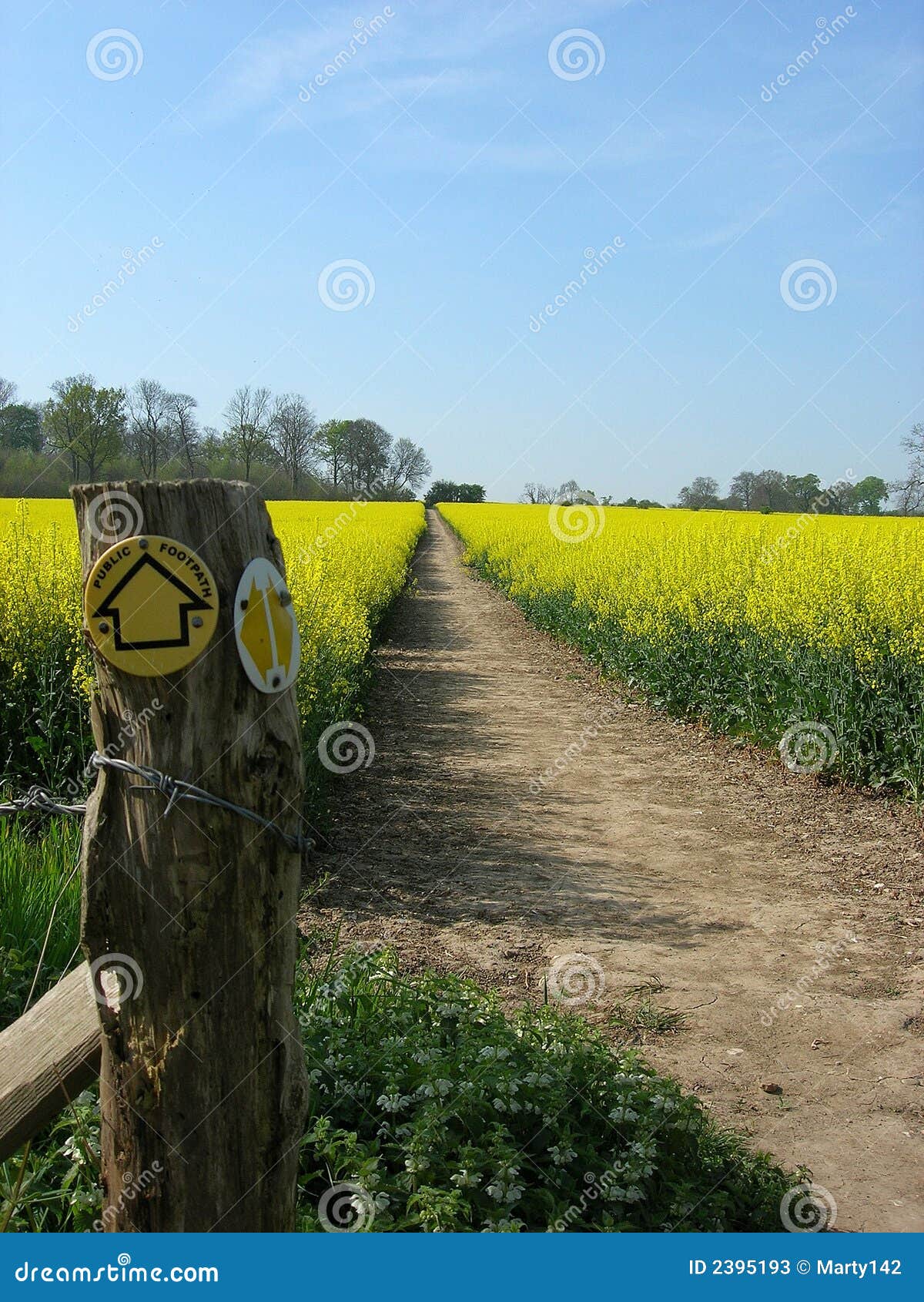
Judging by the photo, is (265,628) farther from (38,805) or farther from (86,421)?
(86,421)

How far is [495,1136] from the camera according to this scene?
9.31 ft

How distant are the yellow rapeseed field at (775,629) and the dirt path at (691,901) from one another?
498mm

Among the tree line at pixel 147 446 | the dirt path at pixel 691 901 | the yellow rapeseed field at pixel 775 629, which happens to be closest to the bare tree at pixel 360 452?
the tree line at pixel 147 446

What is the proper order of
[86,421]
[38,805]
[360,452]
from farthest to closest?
[360,452], [86,421], [38,805]

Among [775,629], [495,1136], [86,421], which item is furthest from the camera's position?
[86,421]

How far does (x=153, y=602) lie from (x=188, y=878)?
0.49 metres

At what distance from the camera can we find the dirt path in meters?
4.03

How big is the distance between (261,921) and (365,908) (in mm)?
4200

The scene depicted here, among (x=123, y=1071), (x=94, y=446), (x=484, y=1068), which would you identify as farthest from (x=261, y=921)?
(x=94, y=446)

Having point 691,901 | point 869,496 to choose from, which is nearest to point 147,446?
point 691,901

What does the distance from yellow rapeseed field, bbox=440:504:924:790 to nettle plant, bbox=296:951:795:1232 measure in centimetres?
505

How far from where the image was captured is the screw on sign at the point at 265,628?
171 cm

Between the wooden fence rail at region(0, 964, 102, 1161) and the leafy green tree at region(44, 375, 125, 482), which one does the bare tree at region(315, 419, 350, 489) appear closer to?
the leafy green tree at region(44, 375, 125, 482)
